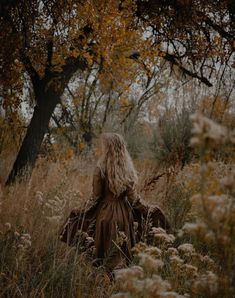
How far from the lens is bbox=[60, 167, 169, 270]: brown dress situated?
179 inches

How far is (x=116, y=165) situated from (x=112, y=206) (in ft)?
1.34

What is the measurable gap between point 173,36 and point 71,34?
142 cm

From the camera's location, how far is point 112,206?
4625mm

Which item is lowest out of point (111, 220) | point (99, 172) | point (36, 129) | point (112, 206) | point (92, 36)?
point (111, 220)

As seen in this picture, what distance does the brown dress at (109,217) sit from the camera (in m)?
4.54

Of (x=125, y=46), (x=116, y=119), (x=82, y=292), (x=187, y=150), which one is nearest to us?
(x=82, y=292)

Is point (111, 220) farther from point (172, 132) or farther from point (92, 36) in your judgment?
point (172, 132)

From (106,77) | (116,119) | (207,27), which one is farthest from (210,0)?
(116,119)

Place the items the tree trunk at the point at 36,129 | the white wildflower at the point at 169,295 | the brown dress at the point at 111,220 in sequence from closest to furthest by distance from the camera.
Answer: the white wildflower at the point at 169,295, the brown dress at the point at 111,220, the tree trunk at the point at 36,129

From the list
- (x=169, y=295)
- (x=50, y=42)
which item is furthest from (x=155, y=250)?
(x=50, y=42)

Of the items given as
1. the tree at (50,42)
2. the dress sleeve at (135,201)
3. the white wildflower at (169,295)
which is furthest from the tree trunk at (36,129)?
the white wildflower at (169,295)

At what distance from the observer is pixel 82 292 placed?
11.3 ft

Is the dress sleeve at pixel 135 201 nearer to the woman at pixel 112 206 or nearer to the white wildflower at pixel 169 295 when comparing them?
the woman at pixel 112 206

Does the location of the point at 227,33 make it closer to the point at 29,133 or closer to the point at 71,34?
the point at 71,34
